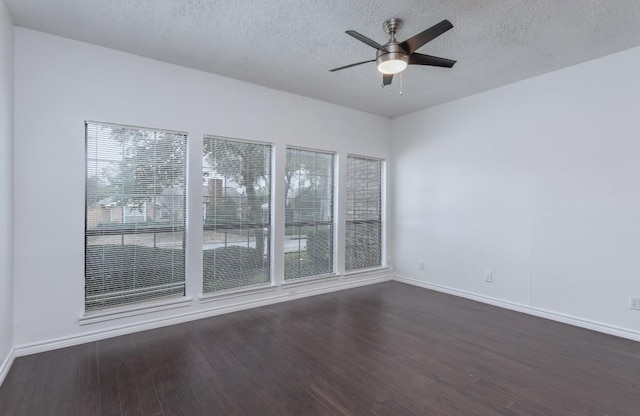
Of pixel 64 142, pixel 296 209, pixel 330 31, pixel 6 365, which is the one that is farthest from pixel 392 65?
pixel 6 365

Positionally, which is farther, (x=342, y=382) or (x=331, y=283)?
(x=331, y=283)

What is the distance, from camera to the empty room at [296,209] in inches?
94.8

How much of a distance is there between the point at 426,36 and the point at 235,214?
2827 mm

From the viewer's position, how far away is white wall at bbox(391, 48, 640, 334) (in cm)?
320

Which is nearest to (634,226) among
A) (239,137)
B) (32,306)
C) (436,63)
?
(436,63)

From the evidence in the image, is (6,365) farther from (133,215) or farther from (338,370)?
(338,370)

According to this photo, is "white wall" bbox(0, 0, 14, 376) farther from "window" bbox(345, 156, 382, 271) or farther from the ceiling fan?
"window" bbox(345, 156, 382, 271)

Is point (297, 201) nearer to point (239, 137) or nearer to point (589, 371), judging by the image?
point (239, 137)

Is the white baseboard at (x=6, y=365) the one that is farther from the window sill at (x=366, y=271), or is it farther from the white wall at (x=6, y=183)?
the window sill at (x=366, y=271)

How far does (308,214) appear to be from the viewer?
466 cm

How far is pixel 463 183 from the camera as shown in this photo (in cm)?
458

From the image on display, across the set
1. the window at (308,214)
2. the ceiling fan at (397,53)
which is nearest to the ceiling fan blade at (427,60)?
the ceiling fan at (397,53)

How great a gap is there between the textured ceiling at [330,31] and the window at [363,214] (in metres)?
1.71

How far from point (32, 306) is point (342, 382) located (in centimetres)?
280
